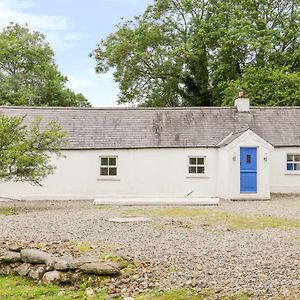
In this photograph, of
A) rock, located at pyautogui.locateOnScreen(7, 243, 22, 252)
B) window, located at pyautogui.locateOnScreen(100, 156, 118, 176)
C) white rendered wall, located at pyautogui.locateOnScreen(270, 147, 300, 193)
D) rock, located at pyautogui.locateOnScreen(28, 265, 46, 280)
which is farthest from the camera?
white rendered wall, located at pyautogui.locateOnScreen(270, 147, 300, 193)

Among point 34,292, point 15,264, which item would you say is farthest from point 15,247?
point 34,292

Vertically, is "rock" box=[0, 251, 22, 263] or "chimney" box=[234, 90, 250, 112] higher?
"chimney" box=[234, 90, 250, 112]

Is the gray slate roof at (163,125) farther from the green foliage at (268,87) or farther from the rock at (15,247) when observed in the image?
the rock at (15,247)

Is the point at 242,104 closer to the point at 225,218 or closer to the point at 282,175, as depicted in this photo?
the point at 282,175

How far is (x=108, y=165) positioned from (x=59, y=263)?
1653cm

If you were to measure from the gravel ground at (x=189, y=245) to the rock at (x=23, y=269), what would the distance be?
204 centimetres

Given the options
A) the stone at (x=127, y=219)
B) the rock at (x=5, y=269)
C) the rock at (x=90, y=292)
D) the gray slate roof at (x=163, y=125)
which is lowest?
the rock at (x=90, y=292)

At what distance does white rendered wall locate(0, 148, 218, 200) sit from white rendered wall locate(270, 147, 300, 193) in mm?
3721

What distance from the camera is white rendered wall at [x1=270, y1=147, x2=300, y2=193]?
2716 cm

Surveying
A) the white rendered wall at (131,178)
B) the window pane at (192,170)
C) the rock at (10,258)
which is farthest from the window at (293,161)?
the rock at (10,258)

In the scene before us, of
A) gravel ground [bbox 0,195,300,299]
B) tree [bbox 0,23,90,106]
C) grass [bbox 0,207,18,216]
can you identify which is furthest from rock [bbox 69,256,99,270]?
tree [bbox 0,23,90,106]

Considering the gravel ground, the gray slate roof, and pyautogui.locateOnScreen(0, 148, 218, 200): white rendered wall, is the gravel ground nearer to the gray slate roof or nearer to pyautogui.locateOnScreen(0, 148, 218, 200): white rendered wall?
pyautogui.locateOnScreen(0, 148, 218, 200): white rendered wall

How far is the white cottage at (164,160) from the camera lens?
81.6ft

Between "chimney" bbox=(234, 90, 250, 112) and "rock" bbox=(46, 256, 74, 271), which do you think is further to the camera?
"chimney" bbox=(234, 90, 250, 112)
